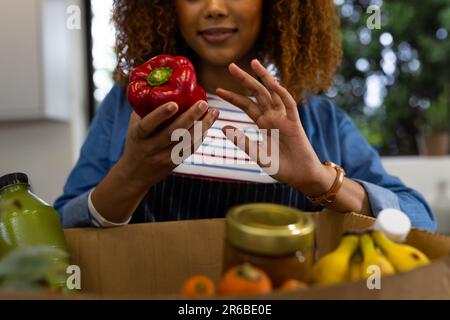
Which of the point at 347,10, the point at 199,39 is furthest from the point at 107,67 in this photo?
the point at 199,39

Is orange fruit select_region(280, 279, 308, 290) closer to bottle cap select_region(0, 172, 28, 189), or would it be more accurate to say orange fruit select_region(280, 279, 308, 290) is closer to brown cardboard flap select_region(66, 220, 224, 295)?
brown cardboard flap select_region(66, 220, 224, 295)

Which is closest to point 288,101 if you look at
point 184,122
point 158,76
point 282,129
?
point 282,129

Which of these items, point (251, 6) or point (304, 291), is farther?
point (251, 6)

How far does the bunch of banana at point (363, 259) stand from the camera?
495mm

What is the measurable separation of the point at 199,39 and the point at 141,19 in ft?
0.66

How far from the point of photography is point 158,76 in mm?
873

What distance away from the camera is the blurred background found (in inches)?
80.7

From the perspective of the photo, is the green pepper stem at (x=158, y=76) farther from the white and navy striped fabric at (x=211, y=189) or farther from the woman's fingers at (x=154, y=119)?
the white and navy striped fabric at (x=211, y=189)

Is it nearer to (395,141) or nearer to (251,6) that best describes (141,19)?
(251,6)

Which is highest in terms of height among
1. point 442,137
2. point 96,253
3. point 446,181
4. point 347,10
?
point 347,10

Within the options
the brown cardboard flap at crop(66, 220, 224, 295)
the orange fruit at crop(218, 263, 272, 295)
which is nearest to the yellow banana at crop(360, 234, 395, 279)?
the orange fruit at crop(218, 263, 272, 295)

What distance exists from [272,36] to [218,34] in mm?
191

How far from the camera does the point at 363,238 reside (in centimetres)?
54

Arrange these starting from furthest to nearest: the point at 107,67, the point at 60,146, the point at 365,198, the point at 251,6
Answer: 1. the point at 107,67
2. the point at 60,146
3. the point at 251,6
4. the point at 365,198
